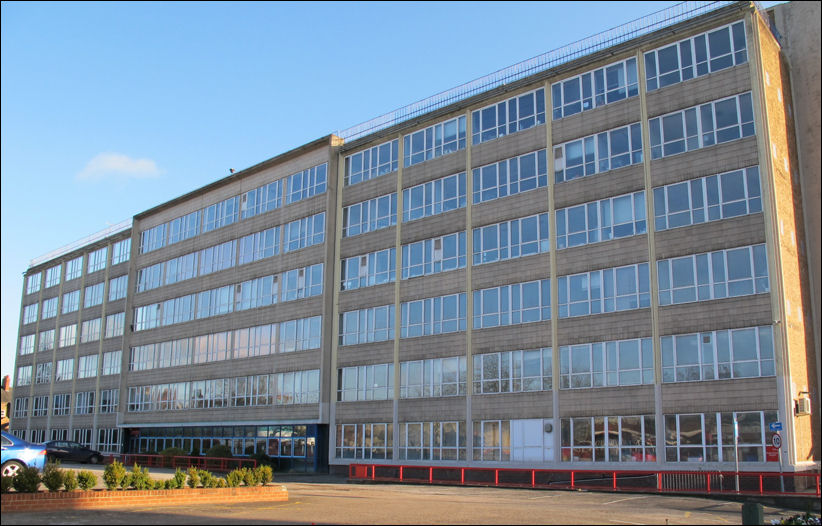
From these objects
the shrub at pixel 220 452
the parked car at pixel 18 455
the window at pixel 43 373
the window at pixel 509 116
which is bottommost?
the shrub at pixel 220 452

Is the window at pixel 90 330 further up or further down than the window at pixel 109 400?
further up

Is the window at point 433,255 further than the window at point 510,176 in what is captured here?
Yes

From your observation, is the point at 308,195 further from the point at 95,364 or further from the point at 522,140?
the point at 95,364

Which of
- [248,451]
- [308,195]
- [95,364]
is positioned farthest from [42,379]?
[308,195]

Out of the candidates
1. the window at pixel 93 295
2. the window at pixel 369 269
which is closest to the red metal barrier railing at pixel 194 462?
the window at pixel 369 269

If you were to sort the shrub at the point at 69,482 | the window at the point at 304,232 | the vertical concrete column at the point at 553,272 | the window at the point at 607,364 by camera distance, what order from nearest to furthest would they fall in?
the shrub at the point at 69,482 → the window at the point at 607,364 → the vertical concrete column at the point at 553,272 → the window at the point at 304,232

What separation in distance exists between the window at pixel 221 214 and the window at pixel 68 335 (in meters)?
22.5

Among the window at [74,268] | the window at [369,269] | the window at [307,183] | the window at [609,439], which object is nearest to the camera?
the window at [609,439]

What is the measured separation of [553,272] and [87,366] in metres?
47.9

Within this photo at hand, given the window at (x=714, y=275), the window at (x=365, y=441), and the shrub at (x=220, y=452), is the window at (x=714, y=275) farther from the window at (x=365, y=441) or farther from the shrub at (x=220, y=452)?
the shrub at (x=220, y=452)

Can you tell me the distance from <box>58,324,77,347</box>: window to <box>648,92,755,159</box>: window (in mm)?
56613

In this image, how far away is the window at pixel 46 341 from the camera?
254ft

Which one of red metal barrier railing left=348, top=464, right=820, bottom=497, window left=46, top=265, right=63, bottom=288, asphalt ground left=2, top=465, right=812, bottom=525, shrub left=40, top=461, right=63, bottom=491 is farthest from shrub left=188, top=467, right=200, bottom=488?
window left=46, top=265, right=63, bottom=288

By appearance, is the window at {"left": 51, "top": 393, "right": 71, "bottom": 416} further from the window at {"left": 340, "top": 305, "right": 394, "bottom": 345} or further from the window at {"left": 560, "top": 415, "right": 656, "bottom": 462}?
the window at {"left": 560, "top": 415, "right": 656, "bottom": 462}
